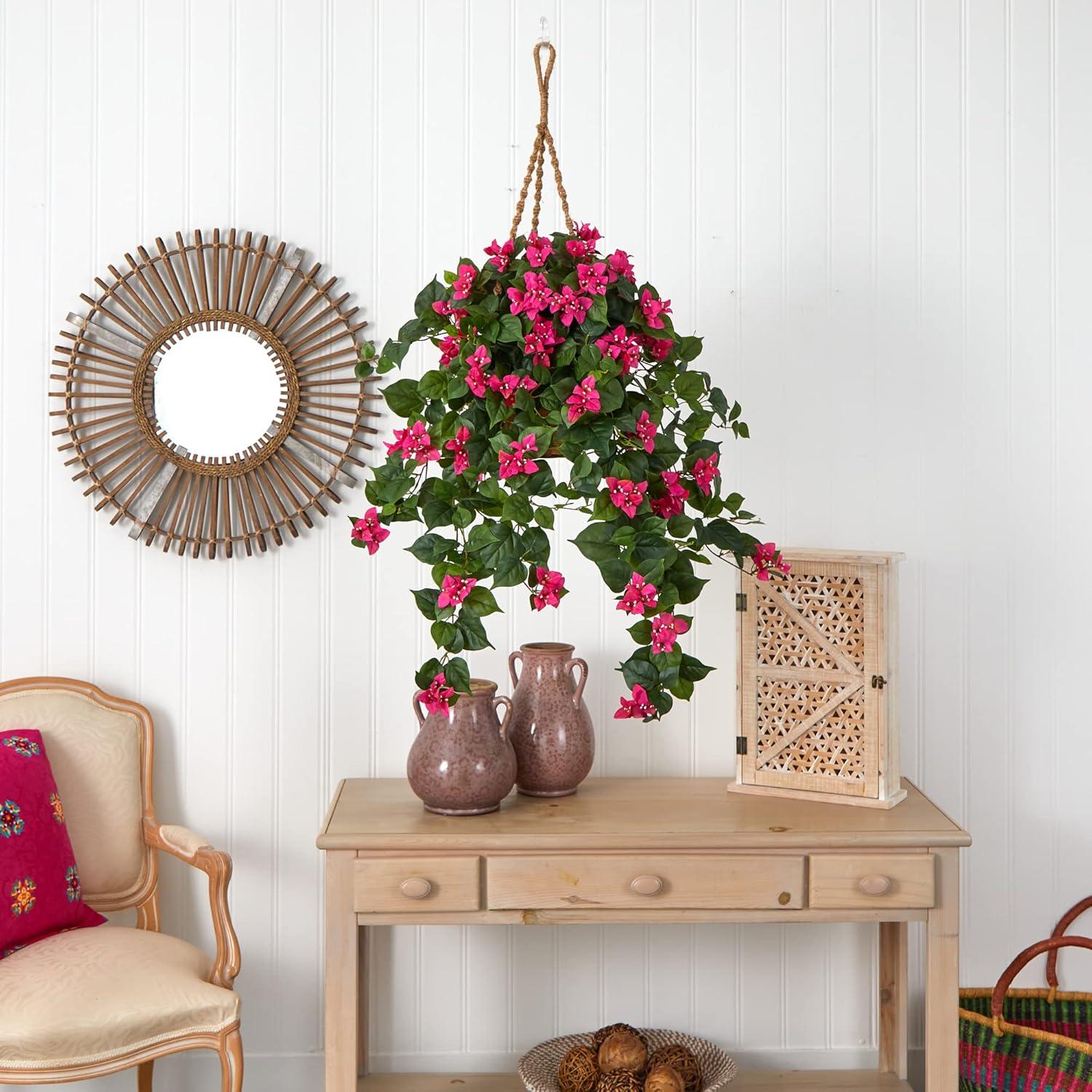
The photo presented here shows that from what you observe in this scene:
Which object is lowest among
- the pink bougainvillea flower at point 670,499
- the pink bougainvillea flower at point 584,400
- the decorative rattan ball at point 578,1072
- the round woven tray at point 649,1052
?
the round woven tray at point 649,1052

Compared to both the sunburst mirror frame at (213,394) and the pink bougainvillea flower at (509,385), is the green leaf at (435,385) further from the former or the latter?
the sunburst mirror frame at (213,394)

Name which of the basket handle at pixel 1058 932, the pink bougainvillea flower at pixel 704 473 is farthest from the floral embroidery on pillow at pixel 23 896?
the basket handle at pixel 1058 932

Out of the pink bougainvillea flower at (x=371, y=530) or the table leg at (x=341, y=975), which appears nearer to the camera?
the pink bougainvillea flower at (x=371, y=530)

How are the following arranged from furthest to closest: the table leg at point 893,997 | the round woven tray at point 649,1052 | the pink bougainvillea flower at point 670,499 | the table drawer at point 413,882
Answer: the table leg at point 893,997
the round woven tray at point 649,1052
the table drawer at point 413,882
the pink bougainvillea flower at point 670,499

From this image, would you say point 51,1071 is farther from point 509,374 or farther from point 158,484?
point 509,374

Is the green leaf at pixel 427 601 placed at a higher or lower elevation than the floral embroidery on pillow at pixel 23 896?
higher

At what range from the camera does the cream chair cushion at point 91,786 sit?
2209 mm

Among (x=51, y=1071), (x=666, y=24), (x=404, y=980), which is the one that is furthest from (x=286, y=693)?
(x=666, y=24)

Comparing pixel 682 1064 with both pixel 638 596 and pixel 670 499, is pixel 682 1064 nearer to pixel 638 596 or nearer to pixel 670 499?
pixel 638 596

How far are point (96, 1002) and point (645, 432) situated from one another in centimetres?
129

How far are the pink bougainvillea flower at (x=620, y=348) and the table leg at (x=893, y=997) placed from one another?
1294 mm

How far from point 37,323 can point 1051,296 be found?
2153 millimetres

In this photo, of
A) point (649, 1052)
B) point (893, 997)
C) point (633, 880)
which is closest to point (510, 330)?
point (633, 880)

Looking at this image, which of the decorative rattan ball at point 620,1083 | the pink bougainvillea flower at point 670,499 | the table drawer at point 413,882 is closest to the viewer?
the pink bougainvillea flower at point 670,499
